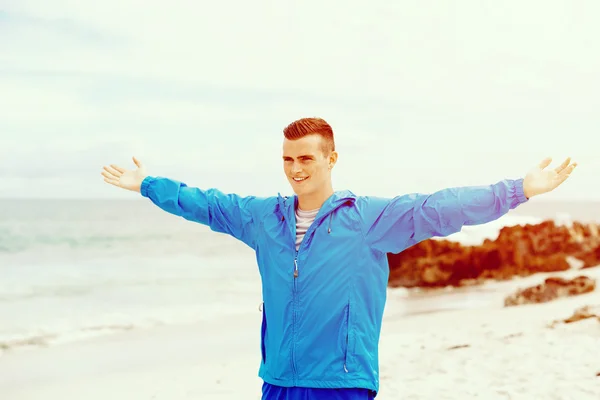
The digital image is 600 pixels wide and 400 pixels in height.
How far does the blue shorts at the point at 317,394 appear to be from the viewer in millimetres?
2436

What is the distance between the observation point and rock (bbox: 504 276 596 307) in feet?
27.6

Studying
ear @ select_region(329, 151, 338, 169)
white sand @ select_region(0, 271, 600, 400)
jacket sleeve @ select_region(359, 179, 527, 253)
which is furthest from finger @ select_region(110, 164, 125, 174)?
white sand @ select_region(0, 271, 600, 400)

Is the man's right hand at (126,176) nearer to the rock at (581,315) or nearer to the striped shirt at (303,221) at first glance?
the striped shirt at (303,221)

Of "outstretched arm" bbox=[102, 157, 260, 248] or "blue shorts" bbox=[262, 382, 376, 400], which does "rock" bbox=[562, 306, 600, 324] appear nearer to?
"blue shorts" bbox=[262, 382, 376, 400]

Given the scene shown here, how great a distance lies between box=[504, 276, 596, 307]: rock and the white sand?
0.35 metres

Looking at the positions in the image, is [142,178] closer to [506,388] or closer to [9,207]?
[506,388]

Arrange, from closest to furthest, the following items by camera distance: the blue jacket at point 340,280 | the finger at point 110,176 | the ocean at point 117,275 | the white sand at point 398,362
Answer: the blue jacket at point 340,280 → the finger at point 110,176 → the white sand at point 398,362 → the ocean at point 117,275

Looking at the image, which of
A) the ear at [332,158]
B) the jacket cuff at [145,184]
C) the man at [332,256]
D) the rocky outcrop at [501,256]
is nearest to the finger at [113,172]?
the jacket cuff at [145,184]

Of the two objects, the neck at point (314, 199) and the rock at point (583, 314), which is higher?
the neck at point (314, 199)

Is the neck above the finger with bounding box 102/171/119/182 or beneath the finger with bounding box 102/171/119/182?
beneath

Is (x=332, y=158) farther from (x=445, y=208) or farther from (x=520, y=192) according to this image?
(x=520, y=192)

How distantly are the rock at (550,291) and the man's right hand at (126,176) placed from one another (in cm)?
643

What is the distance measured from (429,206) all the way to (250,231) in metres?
0.72

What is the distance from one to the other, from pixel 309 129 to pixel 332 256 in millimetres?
476
